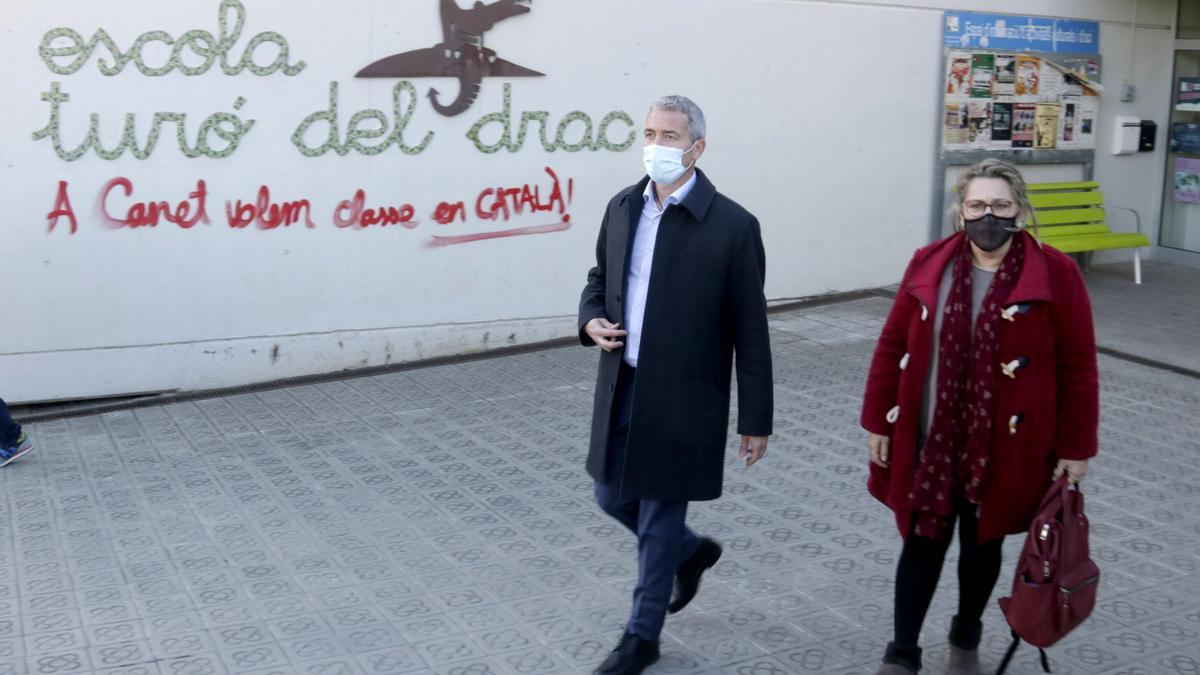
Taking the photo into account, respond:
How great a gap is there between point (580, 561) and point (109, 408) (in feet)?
12.1

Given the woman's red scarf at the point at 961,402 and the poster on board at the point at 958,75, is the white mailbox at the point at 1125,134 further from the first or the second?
the woman's red scarf at the point at 961,402

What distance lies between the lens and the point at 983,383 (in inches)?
152

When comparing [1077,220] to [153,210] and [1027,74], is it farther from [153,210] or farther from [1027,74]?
[153,210]

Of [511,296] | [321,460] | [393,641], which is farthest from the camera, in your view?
[511,296]

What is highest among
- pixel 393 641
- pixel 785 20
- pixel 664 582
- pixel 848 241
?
pixel 785 20

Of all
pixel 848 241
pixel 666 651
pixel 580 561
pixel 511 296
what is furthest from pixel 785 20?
pixel 666 651

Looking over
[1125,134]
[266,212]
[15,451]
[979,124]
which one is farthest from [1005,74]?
[15,451]

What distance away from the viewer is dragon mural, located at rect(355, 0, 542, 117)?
8492 mm

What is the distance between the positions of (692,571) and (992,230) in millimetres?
1573

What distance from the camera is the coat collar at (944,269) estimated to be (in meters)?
3.83

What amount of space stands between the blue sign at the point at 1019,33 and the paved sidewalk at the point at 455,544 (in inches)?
151

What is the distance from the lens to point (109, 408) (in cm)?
778

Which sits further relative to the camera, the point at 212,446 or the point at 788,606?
the point at 212,446

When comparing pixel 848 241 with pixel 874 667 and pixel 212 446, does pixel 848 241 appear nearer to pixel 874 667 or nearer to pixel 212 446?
pixel 212 446
